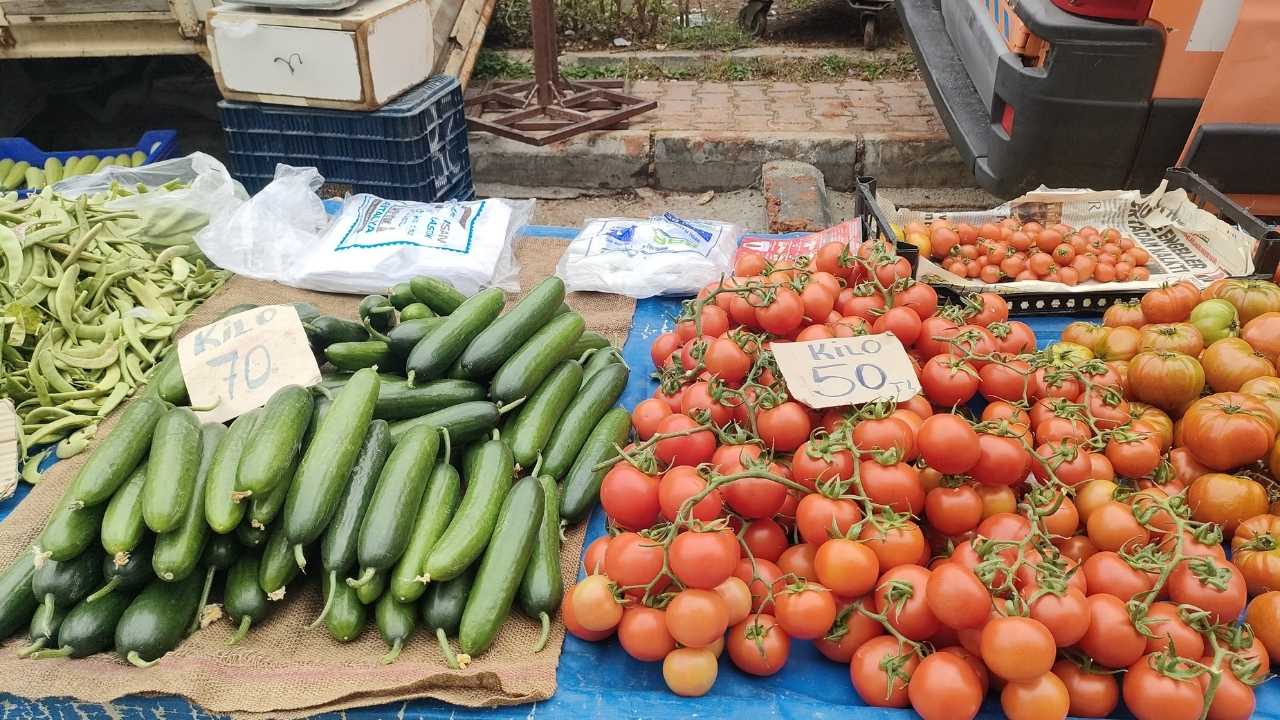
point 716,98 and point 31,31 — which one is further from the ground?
point 31,31

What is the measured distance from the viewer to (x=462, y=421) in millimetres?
2139

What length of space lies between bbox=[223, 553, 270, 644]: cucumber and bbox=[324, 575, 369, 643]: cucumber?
0.15 metres

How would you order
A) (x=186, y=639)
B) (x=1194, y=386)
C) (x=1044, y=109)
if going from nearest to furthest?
(x=186, y=639), (x=1194, y=386), (x=1044, y=109)

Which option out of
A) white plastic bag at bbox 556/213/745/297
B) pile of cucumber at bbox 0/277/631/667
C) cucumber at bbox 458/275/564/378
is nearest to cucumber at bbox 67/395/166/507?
pile of cucumber at bbox 0/277/631/667

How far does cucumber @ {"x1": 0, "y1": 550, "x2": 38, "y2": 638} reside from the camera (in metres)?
1.79

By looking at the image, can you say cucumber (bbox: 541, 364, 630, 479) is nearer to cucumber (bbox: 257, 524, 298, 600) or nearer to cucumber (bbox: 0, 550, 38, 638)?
cucumber (bbox: 257, 524, 298, 600)

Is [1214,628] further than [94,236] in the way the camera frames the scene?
No

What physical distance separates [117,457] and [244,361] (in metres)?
0.43

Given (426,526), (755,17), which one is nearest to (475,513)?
(426,526)

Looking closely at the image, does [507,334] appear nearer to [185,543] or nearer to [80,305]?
[185,543]

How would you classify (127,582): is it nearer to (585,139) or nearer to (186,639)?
(186,639)

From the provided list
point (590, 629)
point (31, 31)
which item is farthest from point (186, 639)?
point (31, 31)

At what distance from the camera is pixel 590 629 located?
1679 millimetres

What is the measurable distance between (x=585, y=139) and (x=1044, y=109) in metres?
3.18
